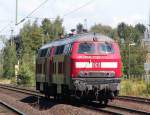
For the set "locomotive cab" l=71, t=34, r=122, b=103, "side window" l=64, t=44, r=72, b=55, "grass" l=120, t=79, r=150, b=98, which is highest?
"side window" l=64, t=44, r=72, b=55

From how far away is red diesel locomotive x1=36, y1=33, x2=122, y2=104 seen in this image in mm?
22250

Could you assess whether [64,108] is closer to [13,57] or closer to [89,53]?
[89,53]

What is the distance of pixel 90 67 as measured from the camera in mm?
22516

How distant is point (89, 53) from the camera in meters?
22.9

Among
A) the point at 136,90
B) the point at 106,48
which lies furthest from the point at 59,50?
the point at 136,90

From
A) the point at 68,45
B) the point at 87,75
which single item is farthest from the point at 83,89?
the point at 68,45

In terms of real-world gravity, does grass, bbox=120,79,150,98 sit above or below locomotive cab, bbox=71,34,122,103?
below

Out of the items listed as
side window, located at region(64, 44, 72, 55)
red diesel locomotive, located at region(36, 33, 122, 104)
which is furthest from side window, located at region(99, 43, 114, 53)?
side window, located at region(64, 44, 72, 55)

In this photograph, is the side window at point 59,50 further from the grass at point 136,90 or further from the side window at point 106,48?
the grass at point 136,90

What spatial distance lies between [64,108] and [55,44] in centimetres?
575

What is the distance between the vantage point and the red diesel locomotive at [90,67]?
22250 mm

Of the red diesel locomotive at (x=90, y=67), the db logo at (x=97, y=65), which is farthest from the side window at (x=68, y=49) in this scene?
the db logo at (x=97, y=65)

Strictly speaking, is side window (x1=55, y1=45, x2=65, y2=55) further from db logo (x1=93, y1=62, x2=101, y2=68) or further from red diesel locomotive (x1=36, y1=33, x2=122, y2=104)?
db logo (x1=93, y1=62, x2=101, y2=68)

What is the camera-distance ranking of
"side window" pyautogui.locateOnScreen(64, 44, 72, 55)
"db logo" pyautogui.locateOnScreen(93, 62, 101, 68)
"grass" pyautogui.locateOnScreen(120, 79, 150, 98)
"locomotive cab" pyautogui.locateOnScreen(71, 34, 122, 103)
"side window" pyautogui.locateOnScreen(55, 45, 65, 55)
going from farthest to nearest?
"grass" pyautogui.locateOnScreen(120, 79, 150, 98)
"side window" pyautogui.locateOnScreen(55, 45, 65, 55)
"side window" pyautogui.locateOnScreen(64, 44, 72, 55)
"db logo" pyautogui.locateOnScreen(93, 62, 101, 68)
"locomotive cab" pyautogui.locateOnScreen(71, 34, 122, 103)
